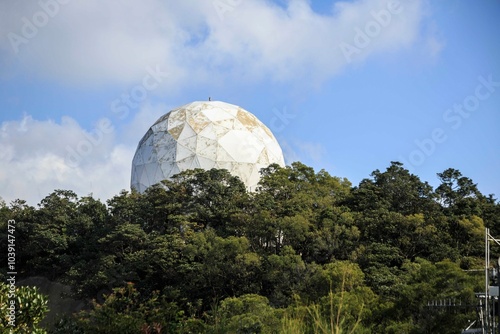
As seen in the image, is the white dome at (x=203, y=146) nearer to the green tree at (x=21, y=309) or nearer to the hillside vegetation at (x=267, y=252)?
the hillside vegetation at (x=267, y=252)

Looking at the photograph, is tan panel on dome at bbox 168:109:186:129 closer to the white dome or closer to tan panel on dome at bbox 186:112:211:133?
the white dome

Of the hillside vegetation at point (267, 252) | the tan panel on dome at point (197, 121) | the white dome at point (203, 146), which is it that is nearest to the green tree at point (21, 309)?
the hillside vegetation at point (267, 252)

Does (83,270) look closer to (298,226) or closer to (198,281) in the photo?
(198,281)

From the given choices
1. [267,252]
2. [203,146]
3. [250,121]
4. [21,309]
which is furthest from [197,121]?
[21,309]

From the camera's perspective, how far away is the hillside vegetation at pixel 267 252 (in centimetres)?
1992

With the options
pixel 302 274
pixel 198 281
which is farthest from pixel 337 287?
pixel 198 281

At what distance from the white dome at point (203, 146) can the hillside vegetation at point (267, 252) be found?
180 centimetres

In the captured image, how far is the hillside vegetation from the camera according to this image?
65.4 ft

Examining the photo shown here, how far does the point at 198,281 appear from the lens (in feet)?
82.4

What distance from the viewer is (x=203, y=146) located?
33406 millimetres

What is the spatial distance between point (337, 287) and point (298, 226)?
3959 mm

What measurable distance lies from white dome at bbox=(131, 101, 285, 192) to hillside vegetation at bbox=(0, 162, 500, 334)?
180 cm

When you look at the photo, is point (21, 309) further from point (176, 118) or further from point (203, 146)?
point (176, 118)

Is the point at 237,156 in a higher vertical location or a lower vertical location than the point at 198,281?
higher
